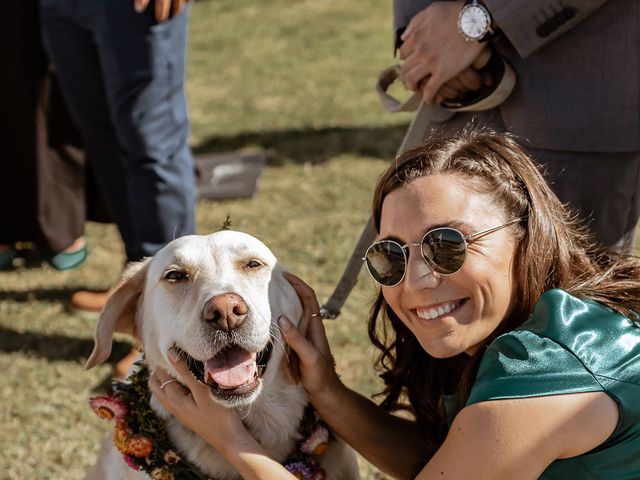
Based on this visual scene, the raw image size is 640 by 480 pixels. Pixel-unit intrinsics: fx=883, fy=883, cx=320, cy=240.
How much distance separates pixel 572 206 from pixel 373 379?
1.56 meters

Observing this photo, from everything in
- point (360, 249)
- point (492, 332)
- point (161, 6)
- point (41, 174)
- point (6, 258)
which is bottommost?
point (6, 258)

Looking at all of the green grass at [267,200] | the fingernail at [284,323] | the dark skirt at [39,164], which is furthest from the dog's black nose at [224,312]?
the dark skirt at [39,164]

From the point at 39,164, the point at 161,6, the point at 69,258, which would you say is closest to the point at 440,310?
the point at 161,6

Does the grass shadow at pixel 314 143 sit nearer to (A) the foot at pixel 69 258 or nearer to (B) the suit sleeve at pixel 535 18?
(A) the foot at pixel 69 258

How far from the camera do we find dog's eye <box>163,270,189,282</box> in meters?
2.57

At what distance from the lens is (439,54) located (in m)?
2.59

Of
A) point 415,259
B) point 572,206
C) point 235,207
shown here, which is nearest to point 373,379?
point 572,206

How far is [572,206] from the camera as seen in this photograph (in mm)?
2664

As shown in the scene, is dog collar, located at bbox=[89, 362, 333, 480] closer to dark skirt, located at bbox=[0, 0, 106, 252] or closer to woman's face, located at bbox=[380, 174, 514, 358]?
woman's face, located at bbox=[380, 174, 514, 358]

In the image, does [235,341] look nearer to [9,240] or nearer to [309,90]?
[9,240]

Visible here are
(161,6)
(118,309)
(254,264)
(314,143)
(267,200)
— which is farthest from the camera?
(314,143)

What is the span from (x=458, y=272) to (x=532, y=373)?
0.31 metres

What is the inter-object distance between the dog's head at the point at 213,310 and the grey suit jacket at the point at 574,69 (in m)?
0.91

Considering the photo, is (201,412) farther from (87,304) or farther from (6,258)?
(6,258)
